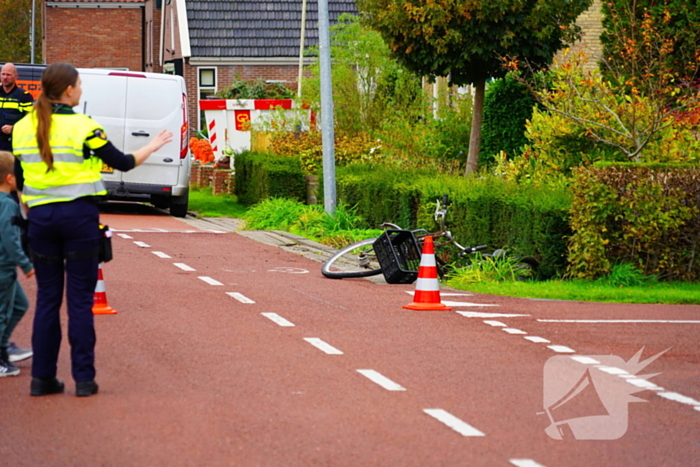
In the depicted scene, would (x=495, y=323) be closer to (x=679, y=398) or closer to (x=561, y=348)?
(x=561, y=348)

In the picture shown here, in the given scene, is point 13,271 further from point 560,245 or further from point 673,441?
point 560,245

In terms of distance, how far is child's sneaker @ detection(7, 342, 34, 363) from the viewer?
7.78 metres

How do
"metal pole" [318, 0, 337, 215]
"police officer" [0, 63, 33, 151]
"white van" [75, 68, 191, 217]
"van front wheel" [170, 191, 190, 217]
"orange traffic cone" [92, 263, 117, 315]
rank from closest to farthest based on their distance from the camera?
1. "orange traffic cone" [92, 263, 117, 315]
2. "police officer" [0, 63, 33, 151]
3. "metal pole" [318, 0, 337, 215]
4. "white van" [75, 68, 191, 217]
5. "van front wheel" [170, 191, 190, 217]

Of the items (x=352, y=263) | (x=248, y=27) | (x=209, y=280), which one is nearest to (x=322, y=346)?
(x=209, y=280)

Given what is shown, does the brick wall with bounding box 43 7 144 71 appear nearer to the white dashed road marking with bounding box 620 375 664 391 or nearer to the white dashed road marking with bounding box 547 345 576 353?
the white dashed road marking with bounding box 547 345 576 353

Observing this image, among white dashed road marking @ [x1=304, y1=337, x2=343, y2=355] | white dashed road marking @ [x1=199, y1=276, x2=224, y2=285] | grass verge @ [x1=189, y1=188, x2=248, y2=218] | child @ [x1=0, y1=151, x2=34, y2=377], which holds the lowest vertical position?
white dashed road marking @ [x1=304, y1=337, x2=343, y2=355]

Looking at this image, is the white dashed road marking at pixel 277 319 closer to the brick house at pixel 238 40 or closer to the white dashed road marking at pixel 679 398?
the white dashed road marking at pixel 679 398

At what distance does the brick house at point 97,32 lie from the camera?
2329 inches

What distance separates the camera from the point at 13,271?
717 centimetres

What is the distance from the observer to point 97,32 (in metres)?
59.5

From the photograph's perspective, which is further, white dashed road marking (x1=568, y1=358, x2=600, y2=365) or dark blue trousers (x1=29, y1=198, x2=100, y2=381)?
white dashed road marking (x1=568, y1=358, x2=600, y2=365)

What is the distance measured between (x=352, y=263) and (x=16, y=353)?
6281 millimetres

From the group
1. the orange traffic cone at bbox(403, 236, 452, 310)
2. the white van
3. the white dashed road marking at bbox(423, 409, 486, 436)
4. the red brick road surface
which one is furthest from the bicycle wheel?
the white van

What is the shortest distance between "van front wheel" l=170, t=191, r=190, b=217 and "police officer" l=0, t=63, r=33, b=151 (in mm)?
7500
